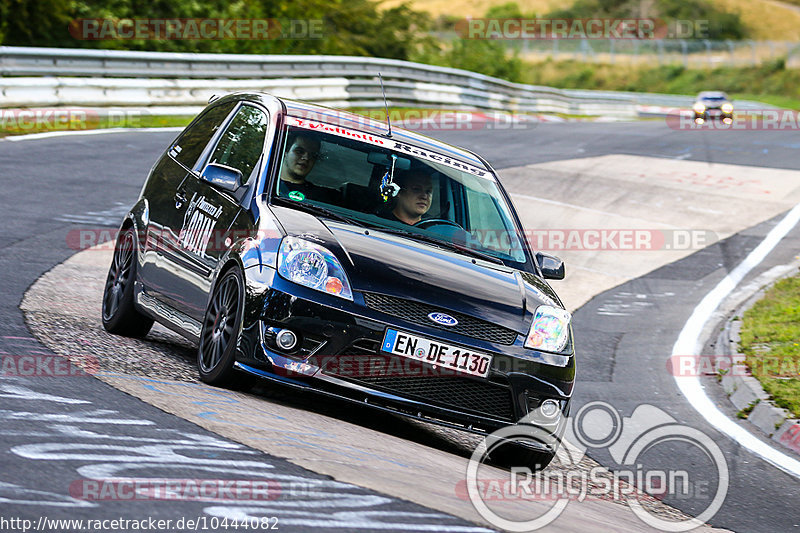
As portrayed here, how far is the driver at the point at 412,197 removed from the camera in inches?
276

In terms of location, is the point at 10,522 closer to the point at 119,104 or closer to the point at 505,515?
the point at 505,515

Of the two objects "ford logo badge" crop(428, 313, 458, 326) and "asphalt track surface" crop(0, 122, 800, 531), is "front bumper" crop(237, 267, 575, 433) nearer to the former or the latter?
"ford logo badge" crop(428, 313, 458, 326)

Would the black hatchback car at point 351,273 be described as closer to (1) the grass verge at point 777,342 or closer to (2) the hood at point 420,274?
(2) the hood at point 420,274

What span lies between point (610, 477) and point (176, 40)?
29.1 metres

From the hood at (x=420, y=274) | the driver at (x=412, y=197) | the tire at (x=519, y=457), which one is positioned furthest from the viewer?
the driver at (x=412, y=197)

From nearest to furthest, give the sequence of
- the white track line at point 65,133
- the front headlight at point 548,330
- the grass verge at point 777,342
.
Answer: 1. the front headlight at point 548,330
2. the grass verge at point 777,342
3. the white track line at point 65,133

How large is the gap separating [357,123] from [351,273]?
1.68 m

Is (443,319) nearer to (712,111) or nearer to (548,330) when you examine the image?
(548,330)

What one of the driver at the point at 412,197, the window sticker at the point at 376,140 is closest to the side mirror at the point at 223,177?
the window sticker at the point at 376,140

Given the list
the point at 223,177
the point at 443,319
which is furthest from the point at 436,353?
the point at 223,177

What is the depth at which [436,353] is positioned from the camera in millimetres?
5980

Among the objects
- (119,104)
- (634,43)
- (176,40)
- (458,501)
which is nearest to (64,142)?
(119,104)

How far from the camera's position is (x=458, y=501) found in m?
4.77

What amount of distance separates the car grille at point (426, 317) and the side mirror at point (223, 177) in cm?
121
